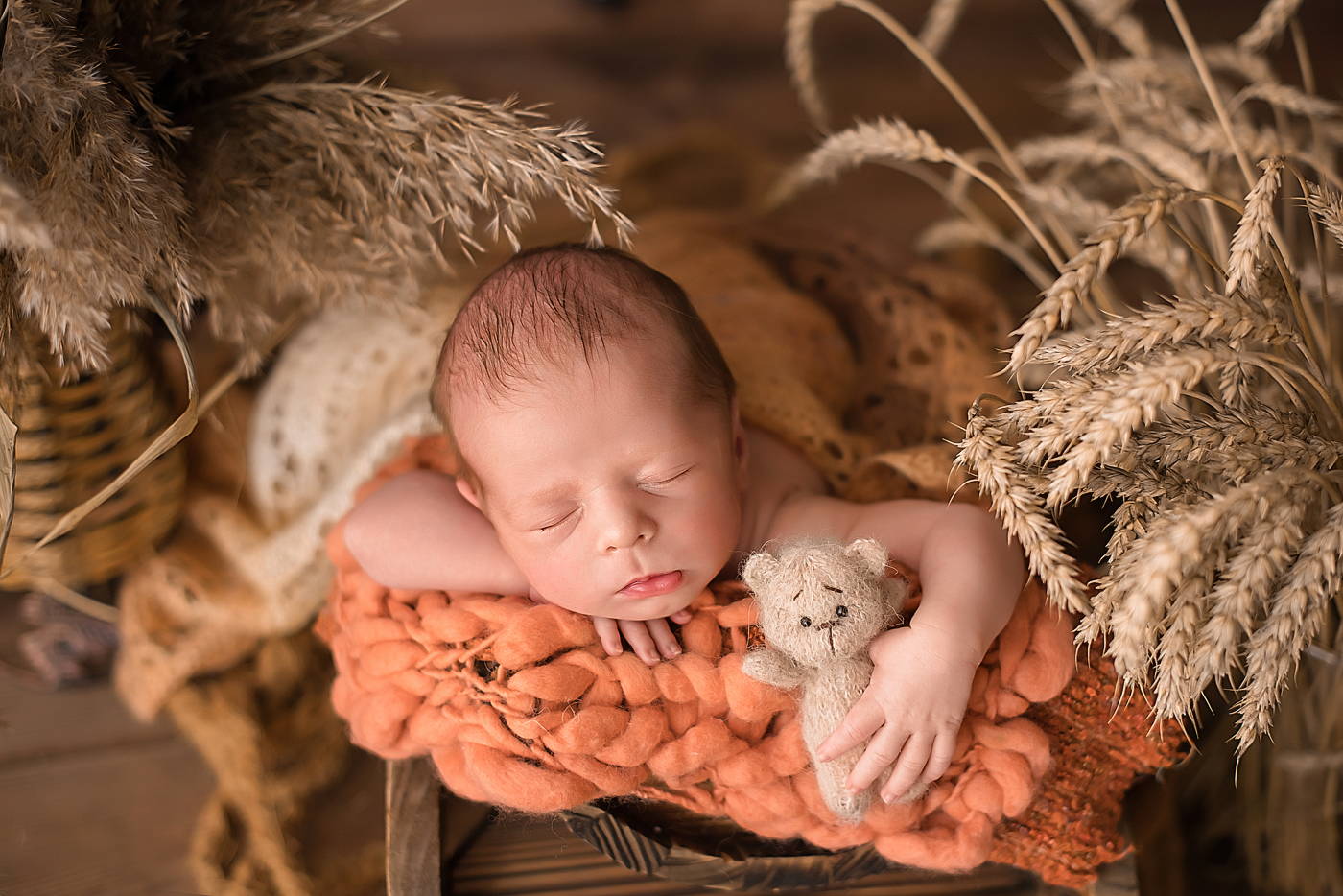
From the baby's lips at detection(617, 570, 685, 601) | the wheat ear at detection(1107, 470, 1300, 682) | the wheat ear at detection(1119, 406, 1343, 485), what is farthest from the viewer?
the baby's lips at detection(617, 570, 685, 601)

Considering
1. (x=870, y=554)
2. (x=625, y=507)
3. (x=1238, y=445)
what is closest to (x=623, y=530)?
(x=625, y=507)

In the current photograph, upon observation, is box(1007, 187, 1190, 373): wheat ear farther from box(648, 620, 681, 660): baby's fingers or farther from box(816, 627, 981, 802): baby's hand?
box(648, 620, 681, 660): baby's fingers

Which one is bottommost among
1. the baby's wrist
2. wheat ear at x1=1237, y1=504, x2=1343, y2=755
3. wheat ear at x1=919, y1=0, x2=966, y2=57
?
the baby's wrist

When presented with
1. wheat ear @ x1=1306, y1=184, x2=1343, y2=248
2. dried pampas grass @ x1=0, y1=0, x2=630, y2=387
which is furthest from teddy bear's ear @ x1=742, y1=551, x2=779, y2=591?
wheat ear @ x1=1306, y1=184, x2=1343, y2=248

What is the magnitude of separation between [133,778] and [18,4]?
1255mm

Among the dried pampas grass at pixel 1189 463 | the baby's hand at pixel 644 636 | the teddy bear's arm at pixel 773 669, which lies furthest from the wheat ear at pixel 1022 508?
the baby's hand at pixel 644 636

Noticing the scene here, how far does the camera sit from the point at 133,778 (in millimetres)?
1482

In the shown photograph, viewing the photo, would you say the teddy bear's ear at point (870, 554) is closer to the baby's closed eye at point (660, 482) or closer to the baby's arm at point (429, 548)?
the baby's closed eye at point (660, 482)

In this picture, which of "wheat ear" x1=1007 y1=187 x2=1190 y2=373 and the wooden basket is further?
the wooden basket

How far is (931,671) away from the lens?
0.80 m

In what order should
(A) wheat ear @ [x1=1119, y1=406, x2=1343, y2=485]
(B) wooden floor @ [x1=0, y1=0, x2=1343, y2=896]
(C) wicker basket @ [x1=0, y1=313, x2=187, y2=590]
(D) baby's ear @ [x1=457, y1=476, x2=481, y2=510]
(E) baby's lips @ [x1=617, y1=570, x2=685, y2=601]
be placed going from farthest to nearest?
(B) wooden floor @ [x1=0, y1=0, x2=1343, y2=896] < (C) wicker basket @ [x1=0, y1=313, x2=187, y2=590] < (D) baby's ear @ [x1=457, y1=476, x2=481, y2=510] < (E) baby's lips @ [x1=617, y1=570, x2=685, y2=601] < (A) wheat ear @ [x1=1119, y1=406, x2=1343, y2=485]

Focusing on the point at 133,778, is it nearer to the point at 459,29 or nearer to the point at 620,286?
the point at 620,286

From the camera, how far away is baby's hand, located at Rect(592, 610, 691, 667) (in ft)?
2.95

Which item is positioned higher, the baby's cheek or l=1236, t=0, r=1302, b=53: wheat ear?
l=1236, t=0, r=1302, b=53: wheat ear
